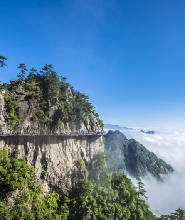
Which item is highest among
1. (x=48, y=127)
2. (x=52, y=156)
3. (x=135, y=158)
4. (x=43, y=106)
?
(x=43, y=106)

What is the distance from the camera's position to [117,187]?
1405 inches

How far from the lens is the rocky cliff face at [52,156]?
27.6 metres

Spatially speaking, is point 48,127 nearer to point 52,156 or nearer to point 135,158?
point 52,156

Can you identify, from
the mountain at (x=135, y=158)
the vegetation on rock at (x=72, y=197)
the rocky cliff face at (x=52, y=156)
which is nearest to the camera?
the vegetation on rock at (x=72, y=197)

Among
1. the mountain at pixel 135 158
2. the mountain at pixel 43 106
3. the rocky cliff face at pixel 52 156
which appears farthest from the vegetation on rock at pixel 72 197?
the mountain at pixel 135 158

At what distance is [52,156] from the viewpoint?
99.6 ft

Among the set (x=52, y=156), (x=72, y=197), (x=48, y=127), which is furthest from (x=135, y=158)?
(x=48, y=127)

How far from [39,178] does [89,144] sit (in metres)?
15.3

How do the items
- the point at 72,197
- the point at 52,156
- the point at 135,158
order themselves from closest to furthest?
the point at 52,156 < the point at 72,197 < the point at 135,158

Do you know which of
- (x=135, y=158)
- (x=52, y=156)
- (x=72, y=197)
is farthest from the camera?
(x=135, y=158)

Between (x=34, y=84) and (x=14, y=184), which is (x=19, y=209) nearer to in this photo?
(x=14, y=184)

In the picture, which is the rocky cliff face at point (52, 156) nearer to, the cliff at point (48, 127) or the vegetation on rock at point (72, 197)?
the cliff at point (48, 127)

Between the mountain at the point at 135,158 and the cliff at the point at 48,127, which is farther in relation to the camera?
the mountain at the point at 135,158

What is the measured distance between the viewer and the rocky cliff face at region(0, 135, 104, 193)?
27.6m
